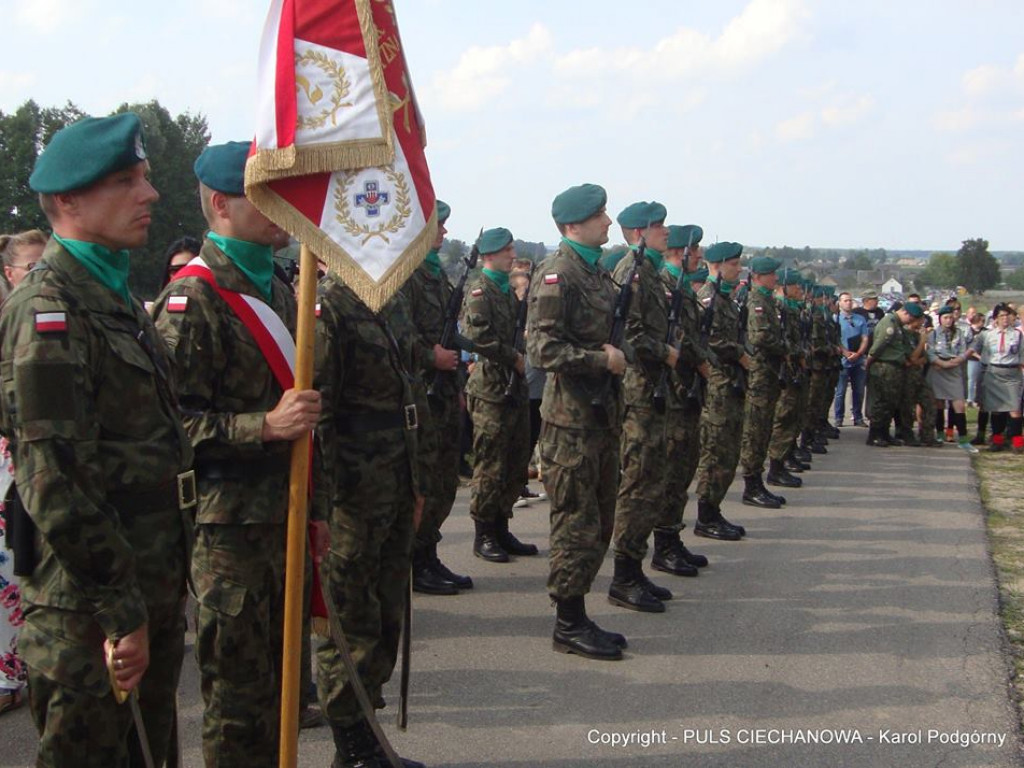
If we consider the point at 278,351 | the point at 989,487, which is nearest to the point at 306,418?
the point at 278,351

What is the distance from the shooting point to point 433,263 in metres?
6.45

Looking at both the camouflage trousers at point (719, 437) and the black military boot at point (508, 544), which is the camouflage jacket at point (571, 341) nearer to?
the black military boot at point (508, 544)

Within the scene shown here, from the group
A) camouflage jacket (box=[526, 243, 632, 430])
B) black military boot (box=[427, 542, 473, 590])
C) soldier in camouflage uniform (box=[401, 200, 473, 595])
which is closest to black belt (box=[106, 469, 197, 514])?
camouflage jacket (box=[526, 243, 632, 430])

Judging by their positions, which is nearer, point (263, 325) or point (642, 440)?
point (263, 325)

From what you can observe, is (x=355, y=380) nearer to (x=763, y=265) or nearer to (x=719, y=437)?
(x=719, y=437)

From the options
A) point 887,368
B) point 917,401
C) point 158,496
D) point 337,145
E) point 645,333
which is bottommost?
point 917,401

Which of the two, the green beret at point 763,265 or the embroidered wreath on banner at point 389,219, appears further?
the green beret at point 763,265

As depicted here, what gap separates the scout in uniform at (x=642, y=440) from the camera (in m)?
5.75

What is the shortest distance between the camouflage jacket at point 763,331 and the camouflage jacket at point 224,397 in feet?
22.4

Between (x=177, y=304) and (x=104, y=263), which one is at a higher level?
(x=104, y=263)

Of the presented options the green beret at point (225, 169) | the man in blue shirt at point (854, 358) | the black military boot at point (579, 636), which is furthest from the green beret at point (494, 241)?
the man in blue shirt at point (854, 358)

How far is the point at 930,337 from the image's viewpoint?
1467 centimetres

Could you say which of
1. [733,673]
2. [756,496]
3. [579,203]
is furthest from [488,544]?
[756,496]

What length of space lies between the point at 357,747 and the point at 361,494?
935 mm
